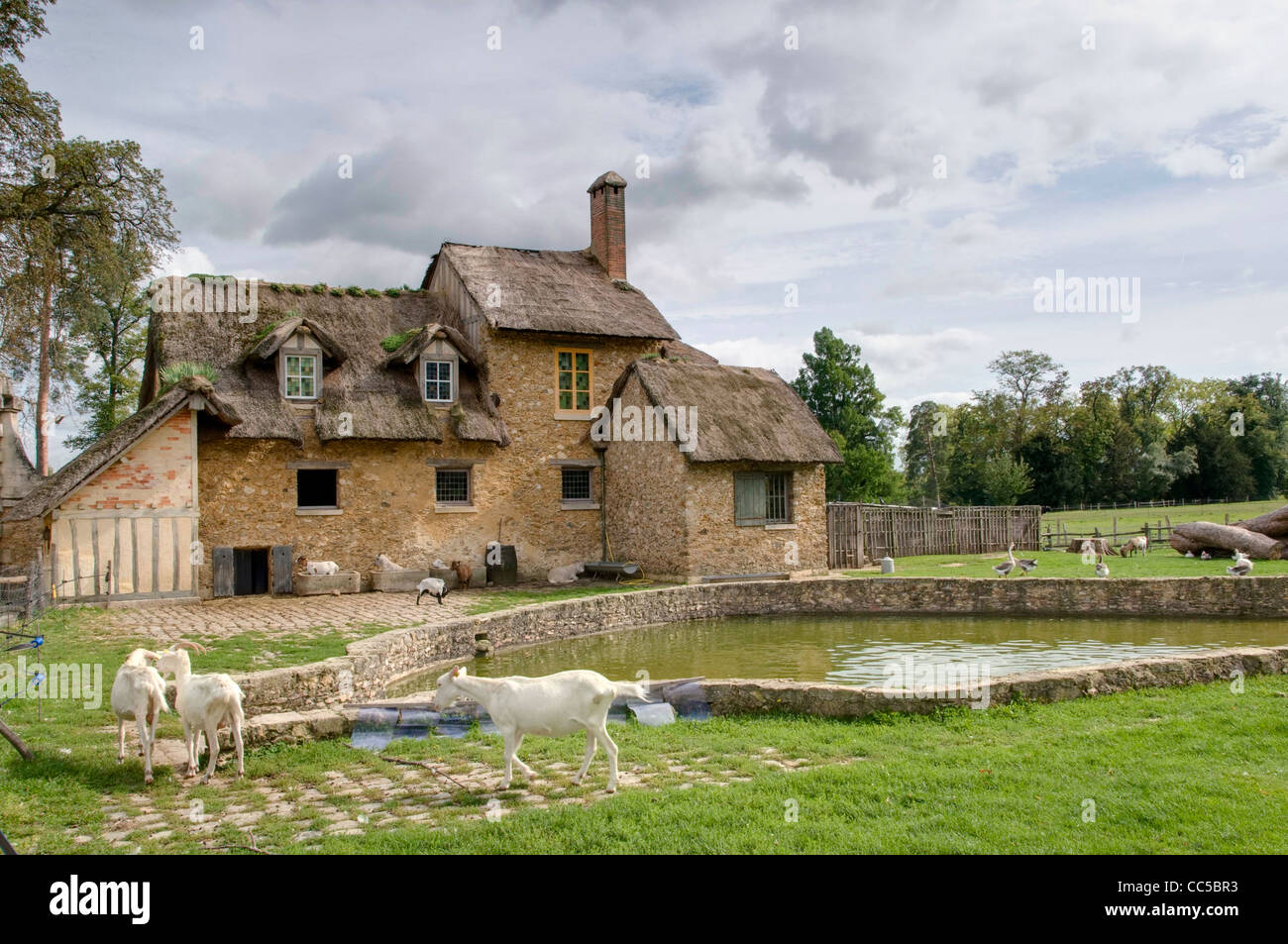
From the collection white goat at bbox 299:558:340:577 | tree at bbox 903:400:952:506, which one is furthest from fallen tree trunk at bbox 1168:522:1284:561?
tree at bbox 903:400:952:506

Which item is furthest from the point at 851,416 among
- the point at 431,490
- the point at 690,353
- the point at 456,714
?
the point at 456,714

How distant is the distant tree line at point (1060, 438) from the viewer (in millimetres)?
43594

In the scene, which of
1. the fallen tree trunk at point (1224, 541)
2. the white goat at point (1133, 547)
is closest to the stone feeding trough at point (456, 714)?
the fallen tree trunk at point (1224, 541)

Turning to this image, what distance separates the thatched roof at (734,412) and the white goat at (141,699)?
15361mm

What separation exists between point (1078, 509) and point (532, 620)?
5023 cm

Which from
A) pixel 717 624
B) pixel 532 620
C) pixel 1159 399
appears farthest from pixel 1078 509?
pixel 532 620

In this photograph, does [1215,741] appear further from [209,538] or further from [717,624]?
[209,538]

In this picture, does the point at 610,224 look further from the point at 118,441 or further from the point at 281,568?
the point at 118,441

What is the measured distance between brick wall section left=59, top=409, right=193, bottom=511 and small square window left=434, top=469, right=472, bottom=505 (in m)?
5.76

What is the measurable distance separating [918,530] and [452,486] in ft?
49.6

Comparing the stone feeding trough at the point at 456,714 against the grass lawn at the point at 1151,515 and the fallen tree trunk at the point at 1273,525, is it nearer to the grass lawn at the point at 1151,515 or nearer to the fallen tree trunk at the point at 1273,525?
the fallen tree trunk at the point at 1273,525

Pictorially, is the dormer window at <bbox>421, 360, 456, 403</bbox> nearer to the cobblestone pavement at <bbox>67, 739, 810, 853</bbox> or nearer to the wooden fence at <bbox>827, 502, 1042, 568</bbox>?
the wooden fence at <bbox>827, 502, 1042, 568</bbox>

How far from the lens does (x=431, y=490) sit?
72.2 ft
